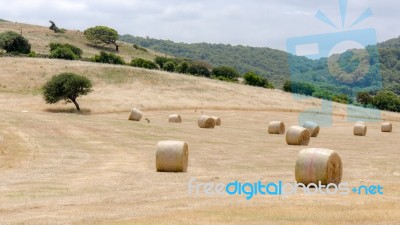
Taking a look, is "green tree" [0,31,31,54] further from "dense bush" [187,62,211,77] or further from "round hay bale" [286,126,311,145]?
"round hay bale" [286,126,311,145]

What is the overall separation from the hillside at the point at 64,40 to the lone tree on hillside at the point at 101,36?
95.1 inches

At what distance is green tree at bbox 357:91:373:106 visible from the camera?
128 m

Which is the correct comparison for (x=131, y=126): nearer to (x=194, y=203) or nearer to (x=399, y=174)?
(x=399, y=174)

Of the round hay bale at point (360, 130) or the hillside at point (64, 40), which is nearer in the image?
the round hay bale at point (360, 130)

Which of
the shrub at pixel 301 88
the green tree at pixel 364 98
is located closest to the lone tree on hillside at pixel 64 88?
the shrub at pixel 301 88

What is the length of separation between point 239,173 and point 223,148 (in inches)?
465

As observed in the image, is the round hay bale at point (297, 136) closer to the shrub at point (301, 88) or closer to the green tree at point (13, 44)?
the green tree at point (13, 44)

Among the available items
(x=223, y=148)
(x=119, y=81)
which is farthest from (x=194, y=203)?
(x=119, y=81)

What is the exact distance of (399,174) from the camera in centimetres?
2166

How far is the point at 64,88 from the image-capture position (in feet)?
232

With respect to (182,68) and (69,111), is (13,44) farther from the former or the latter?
(69,111)

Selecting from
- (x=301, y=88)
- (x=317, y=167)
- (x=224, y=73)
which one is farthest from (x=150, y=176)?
(x=224, y=73)

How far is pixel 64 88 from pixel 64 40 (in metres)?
92.7

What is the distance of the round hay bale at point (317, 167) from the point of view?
17.2m
